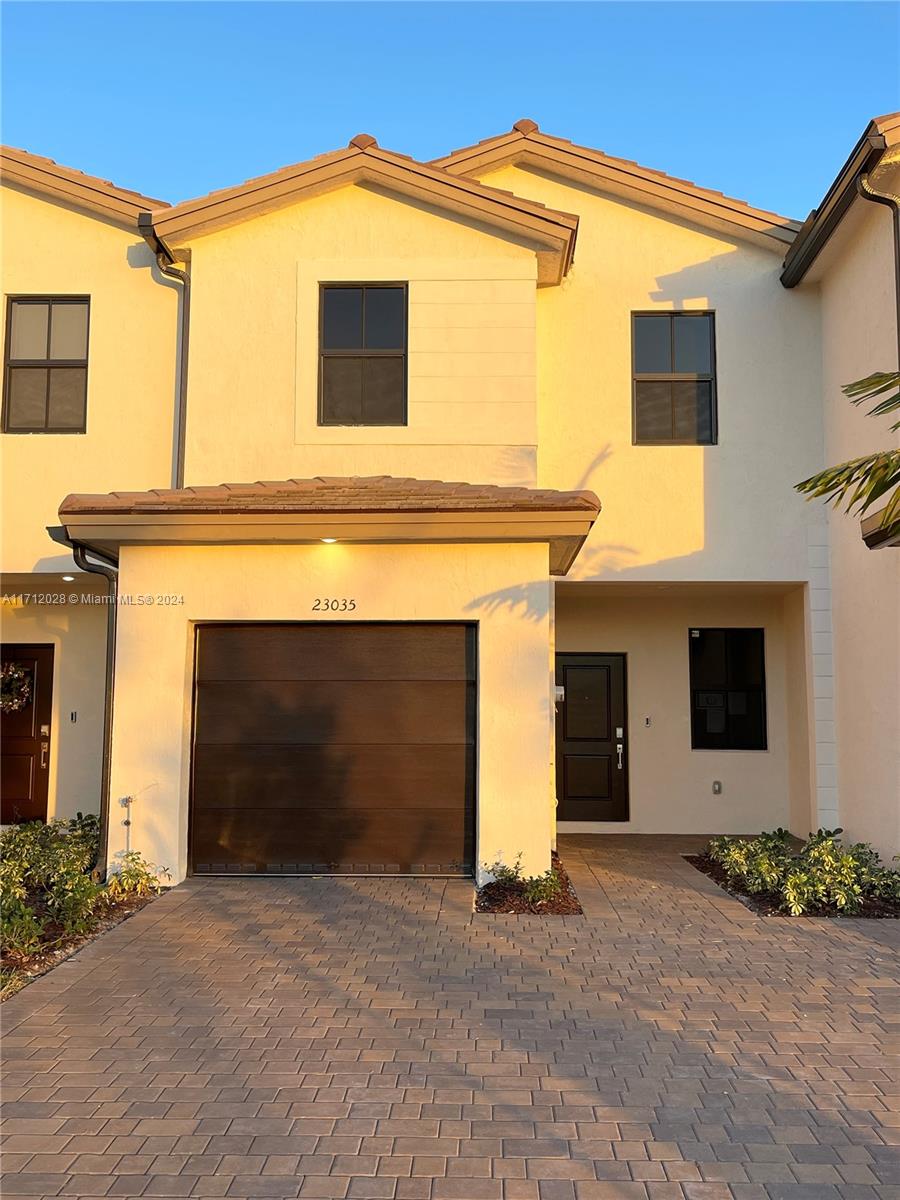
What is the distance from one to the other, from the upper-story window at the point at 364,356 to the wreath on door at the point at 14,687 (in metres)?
5.01

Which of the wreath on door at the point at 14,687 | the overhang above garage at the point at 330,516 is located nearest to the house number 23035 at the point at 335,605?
the overhang above garage at the point at 330,516

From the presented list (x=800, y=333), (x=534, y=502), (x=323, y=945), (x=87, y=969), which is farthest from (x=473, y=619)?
(x=800, y=333)

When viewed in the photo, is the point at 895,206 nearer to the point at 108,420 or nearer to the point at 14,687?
the point at 108,420

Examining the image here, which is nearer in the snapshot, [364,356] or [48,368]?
[364,356]

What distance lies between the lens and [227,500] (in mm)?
8344

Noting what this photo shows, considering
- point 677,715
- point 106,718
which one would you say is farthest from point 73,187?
point 677,715

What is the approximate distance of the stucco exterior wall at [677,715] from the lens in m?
12.0

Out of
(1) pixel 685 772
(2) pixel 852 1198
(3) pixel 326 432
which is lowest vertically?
(2) pixel 852 1198

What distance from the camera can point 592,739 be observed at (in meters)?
12.3

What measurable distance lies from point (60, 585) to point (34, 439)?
5.92ft

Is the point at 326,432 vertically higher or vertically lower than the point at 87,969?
higher

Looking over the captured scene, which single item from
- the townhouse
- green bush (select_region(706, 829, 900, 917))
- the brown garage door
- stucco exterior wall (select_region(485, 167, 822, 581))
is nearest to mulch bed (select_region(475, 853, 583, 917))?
the townhouse

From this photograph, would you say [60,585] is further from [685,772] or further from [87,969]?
[685,772]

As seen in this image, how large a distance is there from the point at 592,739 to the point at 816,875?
4.57 m
